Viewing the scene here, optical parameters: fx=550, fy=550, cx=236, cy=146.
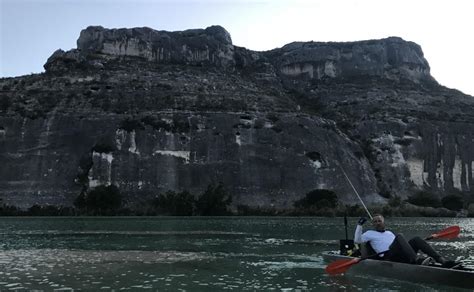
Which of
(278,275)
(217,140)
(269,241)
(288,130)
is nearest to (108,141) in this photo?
(217,140)

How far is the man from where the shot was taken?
64.1 feet

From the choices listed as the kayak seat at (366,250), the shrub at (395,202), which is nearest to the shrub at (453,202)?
the shrub at (395,202)

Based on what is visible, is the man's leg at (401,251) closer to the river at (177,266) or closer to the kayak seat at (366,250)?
the river at (177,266)

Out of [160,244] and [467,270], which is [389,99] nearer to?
[160,244]

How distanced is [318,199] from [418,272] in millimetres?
70375

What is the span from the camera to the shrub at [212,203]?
84.1m

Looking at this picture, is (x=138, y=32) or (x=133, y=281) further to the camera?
(x=138, y=32)

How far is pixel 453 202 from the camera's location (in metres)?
98.9

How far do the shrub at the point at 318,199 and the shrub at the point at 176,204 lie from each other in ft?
57.6

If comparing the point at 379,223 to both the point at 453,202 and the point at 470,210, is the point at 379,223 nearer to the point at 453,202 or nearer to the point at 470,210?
the point at 470,210

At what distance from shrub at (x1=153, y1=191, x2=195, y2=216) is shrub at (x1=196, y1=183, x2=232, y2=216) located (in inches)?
54.6

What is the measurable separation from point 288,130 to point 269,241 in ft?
222

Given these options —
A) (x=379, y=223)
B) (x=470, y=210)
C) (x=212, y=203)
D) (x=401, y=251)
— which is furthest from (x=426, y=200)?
(x=401, y=251)

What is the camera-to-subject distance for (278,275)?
21.7m
